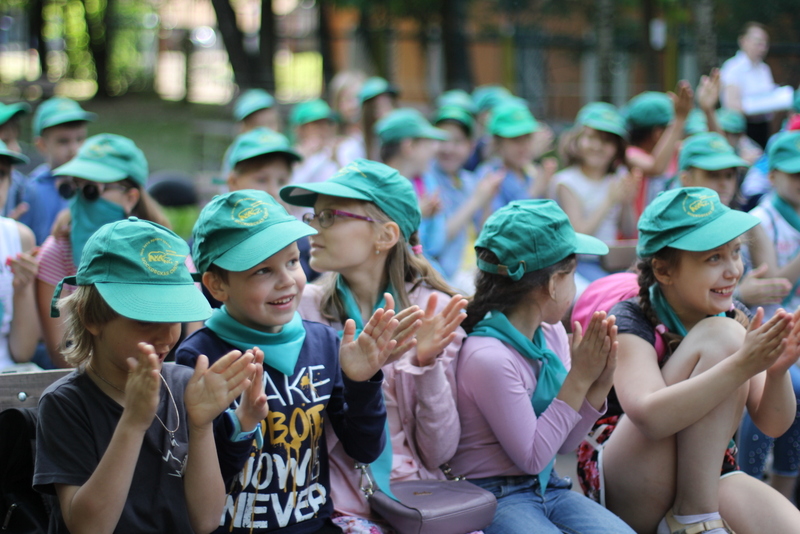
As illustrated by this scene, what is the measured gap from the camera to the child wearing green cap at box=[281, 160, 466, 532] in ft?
9.03

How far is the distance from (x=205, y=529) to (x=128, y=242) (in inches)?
31.7

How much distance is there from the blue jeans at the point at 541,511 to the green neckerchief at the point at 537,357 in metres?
0.06

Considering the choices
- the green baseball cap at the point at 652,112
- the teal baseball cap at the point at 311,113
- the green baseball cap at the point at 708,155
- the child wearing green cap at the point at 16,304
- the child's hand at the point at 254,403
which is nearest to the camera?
the child's hand at the point at 254,403

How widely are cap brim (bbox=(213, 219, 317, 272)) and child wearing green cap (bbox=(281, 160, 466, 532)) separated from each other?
0.49 m

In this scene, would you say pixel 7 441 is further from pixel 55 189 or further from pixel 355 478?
pixel 55 189

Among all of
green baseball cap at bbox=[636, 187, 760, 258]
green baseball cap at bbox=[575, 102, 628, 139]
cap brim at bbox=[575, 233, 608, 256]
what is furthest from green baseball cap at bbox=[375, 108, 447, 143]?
green baseball cap at bbox=[636, 187, 760, 258]

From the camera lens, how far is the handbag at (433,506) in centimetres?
257

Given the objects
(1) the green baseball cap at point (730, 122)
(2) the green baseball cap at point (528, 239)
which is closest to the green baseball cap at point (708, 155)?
(2) the green baseball cap at point (528, 239)

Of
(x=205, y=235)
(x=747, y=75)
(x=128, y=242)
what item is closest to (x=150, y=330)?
(x=128, y=242)

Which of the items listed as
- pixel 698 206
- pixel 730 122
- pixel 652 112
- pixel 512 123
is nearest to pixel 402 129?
pixel 512 123

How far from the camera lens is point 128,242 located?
2.21 m

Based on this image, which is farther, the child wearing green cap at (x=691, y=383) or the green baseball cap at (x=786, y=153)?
the green baseball cap at (x=786, y=153)

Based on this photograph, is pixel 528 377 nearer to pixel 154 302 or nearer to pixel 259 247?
pixel 259 247

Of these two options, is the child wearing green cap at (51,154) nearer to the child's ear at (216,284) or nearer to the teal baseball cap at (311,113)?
the teal baseball cap at (311,113)
